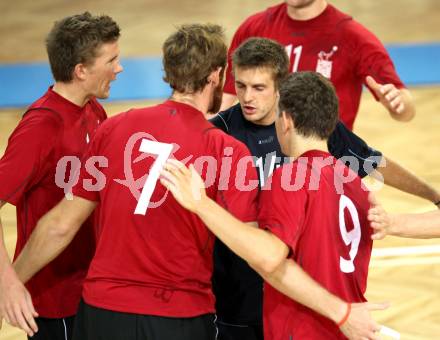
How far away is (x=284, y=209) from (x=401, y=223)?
0.60 m

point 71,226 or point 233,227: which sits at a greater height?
point 233,227

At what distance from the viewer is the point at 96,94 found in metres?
3.81

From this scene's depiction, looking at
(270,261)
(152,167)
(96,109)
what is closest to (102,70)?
(96,109)

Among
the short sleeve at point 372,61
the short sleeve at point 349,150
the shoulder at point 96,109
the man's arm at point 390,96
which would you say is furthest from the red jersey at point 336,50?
the shoulder at point 96,109

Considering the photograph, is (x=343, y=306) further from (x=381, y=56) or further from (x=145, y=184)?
(x=381, y=56)

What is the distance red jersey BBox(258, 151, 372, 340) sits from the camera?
310cm

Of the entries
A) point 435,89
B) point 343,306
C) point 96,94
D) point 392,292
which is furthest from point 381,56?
point 435,89

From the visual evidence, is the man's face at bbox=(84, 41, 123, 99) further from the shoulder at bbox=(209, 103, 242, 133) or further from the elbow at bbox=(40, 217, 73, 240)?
the elbow at bbox=(40, 217, 73, 240)

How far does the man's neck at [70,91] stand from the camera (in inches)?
148

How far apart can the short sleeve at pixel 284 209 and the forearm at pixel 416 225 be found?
0.46 meters

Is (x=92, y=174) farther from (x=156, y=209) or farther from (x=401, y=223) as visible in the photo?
(x=401, y=223)

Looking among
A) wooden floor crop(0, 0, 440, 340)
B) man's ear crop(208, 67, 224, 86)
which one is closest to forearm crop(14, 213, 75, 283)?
man's ear crop(208, 67, 224, 86)

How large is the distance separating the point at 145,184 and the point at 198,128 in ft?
0.95

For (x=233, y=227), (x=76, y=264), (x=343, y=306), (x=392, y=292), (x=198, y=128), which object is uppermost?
(x=198, y=128)
